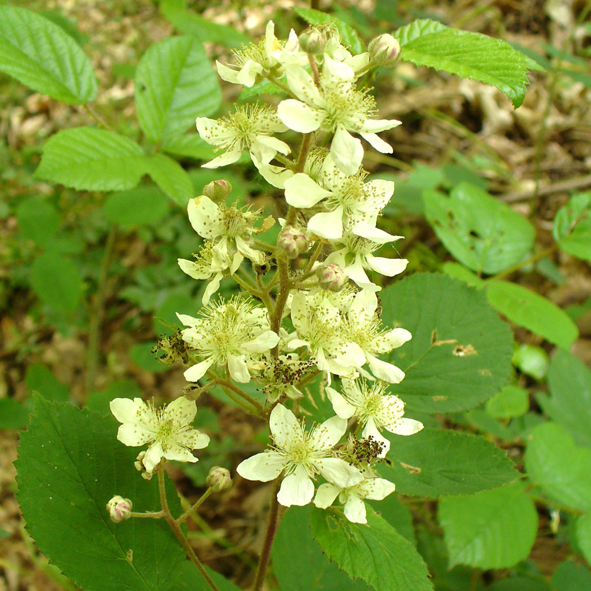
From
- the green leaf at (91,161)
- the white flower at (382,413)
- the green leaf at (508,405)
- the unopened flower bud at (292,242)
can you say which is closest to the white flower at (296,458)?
the white flower at (382,413)

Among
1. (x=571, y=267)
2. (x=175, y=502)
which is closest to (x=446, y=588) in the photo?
(x=175, y=502)

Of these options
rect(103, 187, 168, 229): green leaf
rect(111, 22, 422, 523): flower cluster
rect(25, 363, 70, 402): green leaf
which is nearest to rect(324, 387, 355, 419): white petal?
rect(111, 22, 422, 523): flower cluster

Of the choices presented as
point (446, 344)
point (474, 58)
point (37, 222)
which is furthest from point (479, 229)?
point (37, 222)

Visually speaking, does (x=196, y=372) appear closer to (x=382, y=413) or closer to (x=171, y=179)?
(x=382, y=413)

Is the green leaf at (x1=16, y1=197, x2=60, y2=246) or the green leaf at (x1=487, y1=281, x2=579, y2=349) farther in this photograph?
the green leaf at (x1=16, y1=197, x2=60, y2=246)

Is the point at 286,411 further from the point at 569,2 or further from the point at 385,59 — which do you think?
the point at 569,2

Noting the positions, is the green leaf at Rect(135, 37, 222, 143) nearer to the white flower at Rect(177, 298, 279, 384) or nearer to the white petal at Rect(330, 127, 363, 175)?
the white flower at Rect(177, 298, 279, 384)

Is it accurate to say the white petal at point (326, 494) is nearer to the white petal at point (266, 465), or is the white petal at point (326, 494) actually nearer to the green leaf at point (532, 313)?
the white petal at point (266, 465)
